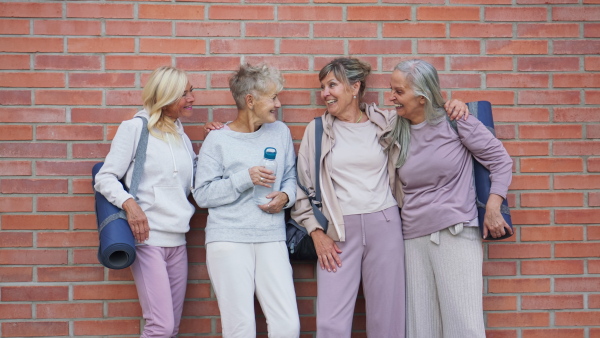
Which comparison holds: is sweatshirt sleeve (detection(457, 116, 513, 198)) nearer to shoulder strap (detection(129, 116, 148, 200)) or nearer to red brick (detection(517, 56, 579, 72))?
red brick (detection(517, 56, 579, 72))

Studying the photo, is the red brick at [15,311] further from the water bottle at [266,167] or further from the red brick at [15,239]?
the water bottle at [266,167]

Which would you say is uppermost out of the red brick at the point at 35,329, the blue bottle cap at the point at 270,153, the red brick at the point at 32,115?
the red brick at the point at 32,115

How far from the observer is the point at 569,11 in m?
3.79

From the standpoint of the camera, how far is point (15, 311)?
12.0 feet

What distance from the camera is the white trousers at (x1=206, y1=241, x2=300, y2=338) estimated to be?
324 centimetres

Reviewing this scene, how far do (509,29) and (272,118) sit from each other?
5.37 ft

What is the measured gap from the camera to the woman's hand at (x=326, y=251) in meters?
3.36

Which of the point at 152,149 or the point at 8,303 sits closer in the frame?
the point at 152,149

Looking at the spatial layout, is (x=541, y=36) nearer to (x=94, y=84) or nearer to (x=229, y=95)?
(x=229, y=95)

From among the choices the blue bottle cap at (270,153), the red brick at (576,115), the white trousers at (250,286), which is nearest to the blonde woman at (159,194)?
the white trousers at (250,286)

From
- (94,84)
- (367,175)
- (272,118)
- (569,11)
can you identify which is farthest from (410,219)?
(94,84)

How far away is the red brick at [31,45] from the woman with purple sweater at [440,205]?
2.04 m

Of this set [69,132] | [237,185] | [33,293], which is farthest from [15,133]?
[237,185]

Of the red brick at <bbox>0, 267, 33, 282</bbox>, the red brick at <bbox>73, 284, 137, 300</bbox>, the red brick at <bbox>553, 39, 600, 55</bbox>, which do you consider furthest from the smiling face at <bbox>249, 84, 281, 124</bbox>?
the red brick at <bbox>553, 39, 600, 55</bbox>
